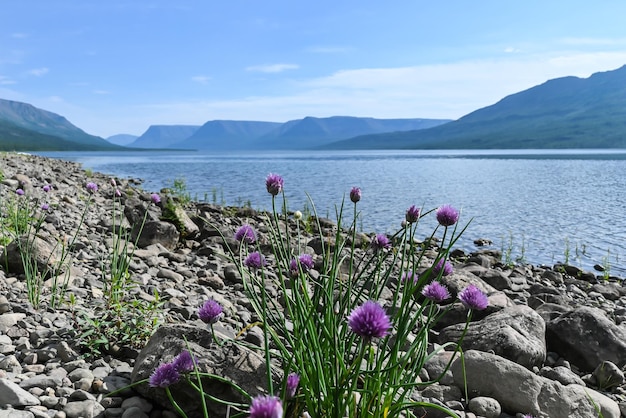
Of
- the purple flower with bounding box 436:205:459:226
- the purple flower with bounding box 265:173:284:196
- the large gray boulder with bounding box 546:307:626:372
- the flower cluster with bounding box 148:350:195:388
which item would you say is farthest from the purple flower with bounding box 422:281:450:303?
the large gray boulder with bounding box 546:307:626:372

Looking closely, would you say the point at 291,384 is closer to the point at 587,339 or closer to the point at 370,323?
the point at 370,323

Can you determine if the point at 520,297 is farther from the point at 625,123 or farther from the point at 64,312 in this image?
the point at 625,123

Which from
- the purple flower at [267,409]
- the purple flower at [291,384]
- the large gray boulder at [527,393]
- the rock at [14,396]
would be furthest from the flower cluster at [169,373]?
the large gray boulder at [527,393]

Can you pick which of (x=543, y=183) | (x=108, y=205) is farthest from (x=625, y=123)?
(x=108, y=205)

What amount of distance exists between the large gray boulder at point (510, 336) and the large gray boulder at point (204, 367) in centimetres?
239

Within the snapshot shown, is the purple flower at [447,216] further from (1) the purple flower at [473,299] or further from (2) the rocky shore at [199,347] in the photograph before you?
(2) the rocky shore at [199,347]

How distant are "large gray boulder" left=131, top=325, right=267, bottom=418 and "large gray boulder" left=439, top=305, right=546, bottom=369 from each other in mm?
2392

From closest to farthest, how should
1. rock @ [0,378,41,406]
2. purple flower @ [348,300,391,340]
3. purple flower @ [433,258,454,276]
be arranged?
purple flower @ [348,300,391,340]
purple flower @ [433,258,454,276]
rock @ [0,378,41,406]

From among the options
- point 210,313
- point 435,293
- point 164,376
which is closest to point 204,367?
point 210,313

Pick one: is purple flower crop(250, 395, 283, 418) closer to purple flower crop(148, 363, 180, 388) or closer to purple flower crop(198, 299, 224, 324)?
purple flower crop(148, 363, 180, 388)

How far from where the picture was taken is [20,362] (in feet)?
11.3

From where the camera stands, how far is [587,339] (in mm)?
5055

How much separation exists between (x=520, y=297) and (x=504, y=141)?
650 ft

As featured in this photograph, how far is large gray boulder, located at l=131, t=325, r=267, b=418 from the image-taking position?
294 cm
